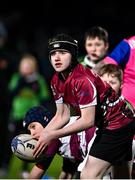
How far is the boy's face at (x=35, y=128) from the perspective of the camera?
712 cm

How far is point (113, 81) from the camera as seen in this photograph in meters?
7.31

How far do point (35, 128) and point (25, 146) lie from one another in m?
0.28

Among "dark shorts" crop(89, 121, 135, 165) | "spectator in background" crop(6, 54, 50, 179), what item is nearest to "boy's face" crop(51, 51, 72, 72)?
"dark shorts" crop(89, 121, 135, 165)

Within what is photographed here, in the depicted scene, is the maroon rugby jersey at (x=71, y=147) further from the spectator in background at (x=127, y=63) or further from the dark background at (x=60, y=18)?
the dark background at (x=60, y=18)

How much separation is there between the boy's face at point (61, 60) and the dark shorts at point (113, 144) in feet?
2.25

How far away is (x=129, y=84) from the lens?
741cm

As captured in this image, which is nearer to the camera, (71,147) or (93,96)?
(93,96)

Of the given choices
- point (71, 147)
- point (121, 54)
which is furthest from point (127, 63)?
point (71, 147)

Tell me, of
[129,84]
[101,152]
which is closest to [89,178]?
[101,152]

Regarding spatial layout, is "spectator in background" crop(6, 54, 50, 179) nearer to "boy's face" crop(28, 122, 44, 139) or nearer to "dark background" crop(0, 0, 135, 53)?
"boy's face" crop(28, 122, 44, 139)

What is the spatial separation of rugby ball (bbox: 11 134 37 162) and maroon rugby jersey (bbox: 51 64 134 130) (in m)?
0.53

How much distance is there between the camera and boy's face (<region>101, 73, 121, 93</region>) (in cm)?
730

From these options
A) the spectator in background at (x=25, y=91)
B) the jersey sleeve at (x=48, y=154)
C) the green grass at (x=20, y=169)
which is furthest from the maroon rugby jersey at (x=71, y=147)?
the spectator in background at (x=25, y=91)

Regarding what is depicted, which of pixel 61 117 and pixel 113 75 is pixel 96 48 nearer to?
pixel 113 75
